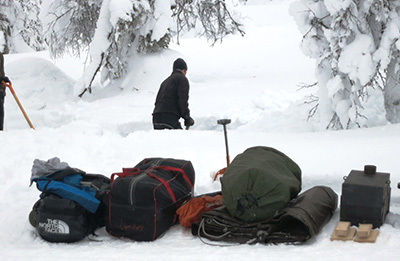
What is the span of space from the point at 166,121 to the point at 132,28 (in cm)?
559

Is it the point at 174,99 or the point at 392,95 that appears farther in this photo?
the point at 392,95

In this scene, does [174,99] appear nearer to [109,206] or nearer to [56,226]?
[109,206]

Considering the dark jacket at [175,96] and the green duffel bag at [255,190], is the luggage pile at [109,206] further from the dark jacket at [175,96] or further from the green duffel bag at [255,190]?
the dark jacket at [175,96]

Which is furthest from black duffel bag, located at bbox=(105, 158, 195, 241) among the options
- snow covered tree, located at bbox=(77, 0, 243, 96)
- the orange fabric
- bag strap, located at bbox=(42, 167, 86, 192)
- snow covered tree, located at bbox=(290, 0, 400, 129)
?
snow covered tree, located at bbox=(77, 0, 243, 96)

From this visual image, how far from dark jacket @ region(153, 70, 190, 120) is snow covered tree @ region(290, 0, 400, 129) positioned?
221 centimetres

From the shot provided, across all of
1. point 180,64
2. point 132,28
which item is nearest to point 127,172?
point 180,64

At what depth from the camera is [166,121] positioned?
718cm

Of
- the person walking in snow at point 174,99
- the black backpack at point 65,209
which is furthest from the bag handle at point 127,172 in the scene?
the person walking in snow at point 174,99

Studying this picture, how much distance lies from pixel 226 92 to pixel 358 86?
570cm

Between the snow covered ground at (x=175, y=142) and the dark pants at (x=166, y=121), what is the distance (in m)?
0.53

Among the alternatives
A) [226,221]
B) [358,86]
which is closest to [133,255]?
[226,221]

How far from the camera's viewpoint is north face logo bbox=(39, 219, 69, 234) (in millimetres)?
3910

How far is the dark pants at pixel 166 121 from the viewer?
23.4ft

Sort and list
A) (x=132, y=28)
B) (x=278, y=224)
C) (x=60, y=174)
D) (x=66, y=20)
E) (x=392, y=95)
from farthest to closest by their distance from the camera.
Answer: (x=66, y=20) < (x=132, y=28) < (x=392, y=95) < (x=60, y=174) < (x=278, y=224)
